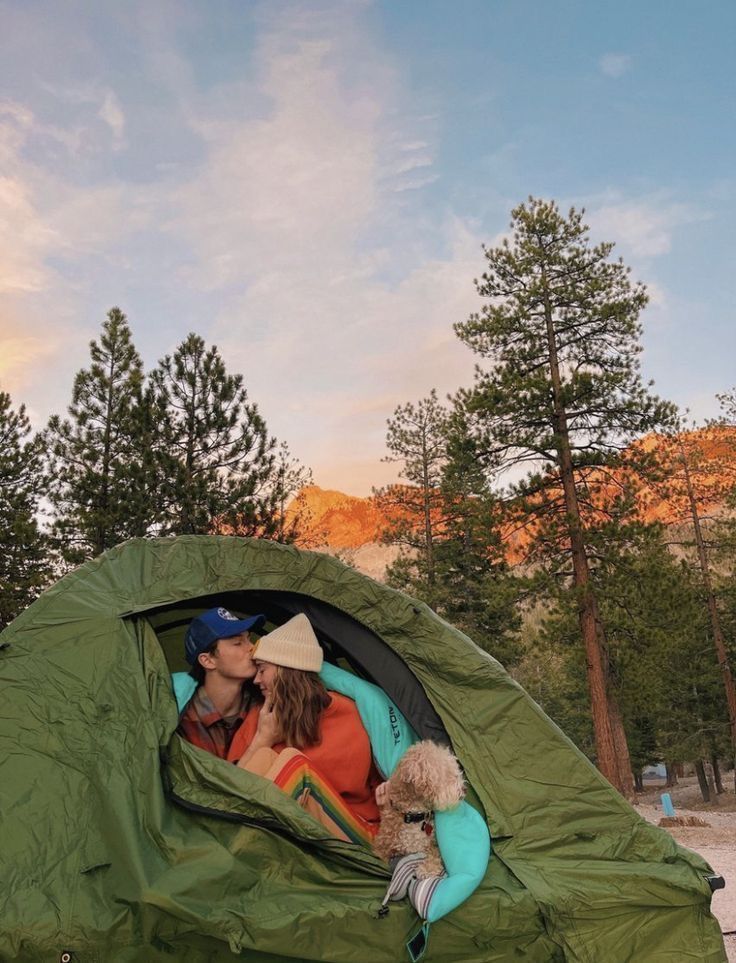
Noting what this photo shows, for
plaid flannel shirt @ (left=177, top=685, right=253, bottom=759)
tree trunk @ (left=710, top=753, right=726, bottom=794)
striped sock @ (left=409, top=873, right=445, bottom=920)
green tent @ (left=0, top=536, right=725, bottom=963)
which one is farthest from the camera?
tree trunk @ (left=710, top=753, right=726, bottom=794)

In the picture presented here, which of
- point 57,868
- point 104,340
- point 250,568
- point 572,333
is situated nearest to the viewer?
point 57,868

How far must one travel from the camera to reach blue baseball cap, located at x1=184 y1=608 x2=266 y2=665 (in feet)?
13.3

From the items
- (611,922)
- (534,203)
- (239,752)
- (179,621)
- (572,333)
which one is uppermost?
(534,203)

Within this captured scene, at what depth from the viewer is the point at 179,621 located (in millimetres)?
4691

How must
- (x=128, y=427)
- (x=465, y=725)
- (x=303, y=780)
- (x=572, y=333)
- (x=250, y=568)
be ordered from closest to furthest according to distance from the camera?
(x=303, y=780) < (x=465, y=725) < (x=250, y=568) < (x=572, y=333) < (x=128, y=427)

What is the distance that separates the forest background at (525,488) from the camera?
16359 millimetres

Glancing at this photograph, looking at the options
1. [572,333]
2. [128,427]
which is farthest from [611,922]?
[128,427]

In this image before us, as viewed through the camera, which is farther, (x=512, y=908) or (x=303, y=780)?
(x=303, y=780)

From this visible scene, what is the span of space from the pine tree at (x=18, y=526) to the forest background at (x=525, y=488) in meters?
0.05

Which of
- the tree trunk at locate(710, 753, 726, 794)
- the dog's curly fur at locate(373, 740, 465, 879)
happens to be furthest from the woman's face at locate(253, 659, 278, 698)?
the tree trunk at locate(710, 753, 726, 794)

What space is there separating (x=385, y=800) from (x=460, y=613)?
25064 millimetres

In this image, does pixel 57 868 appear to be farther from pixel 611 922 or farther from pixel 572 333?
pixel 572 333

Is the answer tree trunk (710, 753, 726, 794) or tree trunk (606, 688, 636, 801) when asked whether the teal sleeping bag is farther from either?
tree trunk (710, 753, 726, 794)

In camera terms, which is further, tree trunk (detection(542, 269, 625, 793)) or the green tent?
tree trunk (detection(542, 269, 625, 793))
